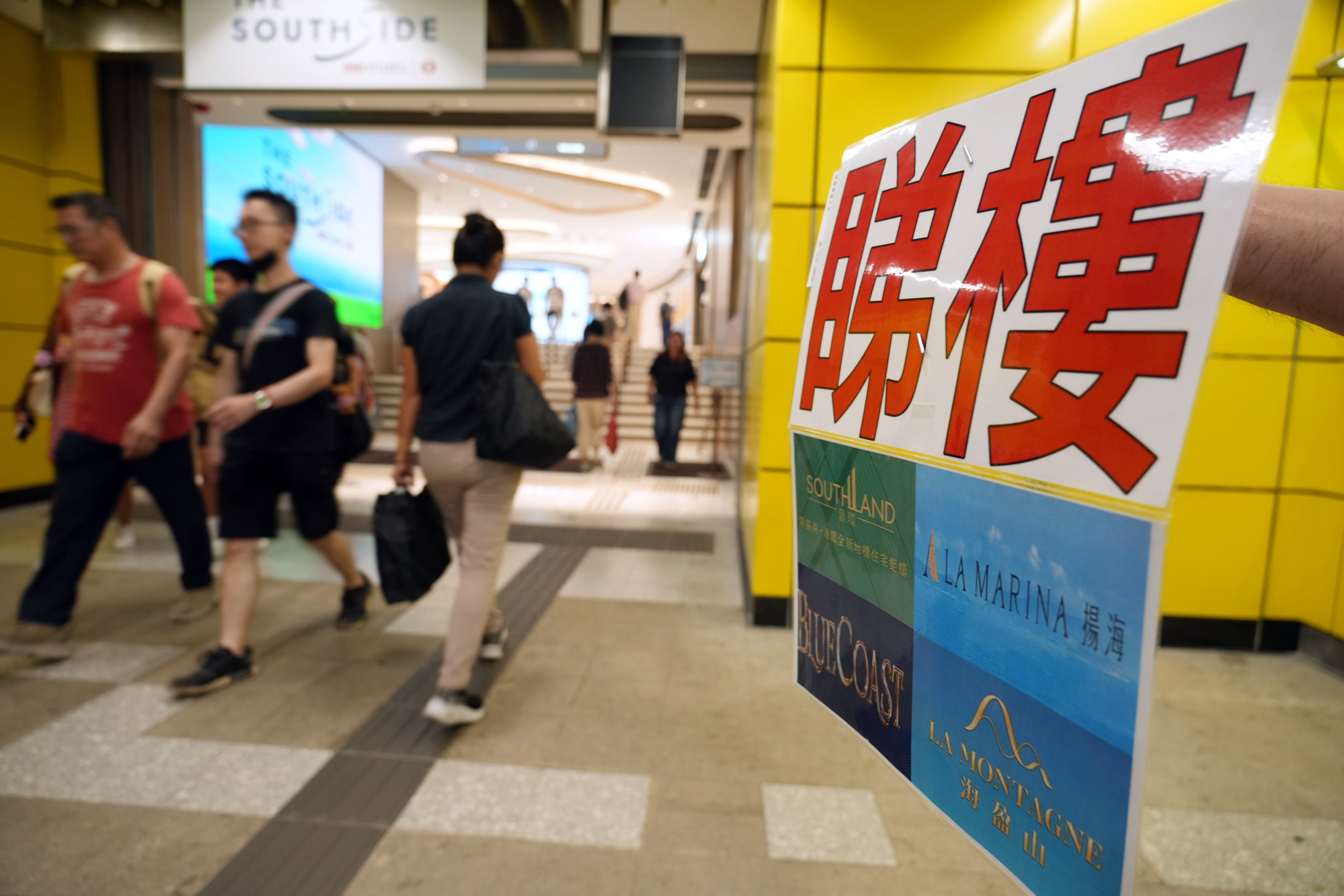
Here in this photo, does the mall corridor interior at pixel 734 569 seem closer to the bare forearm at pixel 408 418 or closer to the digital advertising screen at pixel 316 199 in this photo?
the bare forearm at pixel 408 418

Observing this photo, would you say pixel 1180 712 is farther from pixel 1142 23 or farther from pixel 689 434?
pixel 689 434

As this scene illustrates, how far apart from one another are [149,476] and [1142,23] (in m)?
4.51

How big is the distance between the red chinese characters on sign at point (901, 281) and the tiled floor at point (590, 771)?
1.37 m

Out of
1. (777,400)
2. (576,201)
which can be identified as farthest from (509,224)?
(777,400)

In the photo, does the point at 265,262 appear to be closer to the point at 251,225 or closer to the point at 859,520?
the point at 251,225

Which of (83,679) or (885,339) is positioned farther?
(83,679)

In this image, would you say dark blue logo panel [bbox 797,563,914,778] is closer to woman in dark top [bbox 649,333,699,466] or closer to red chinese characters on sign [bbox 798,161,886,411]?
red chinese characters on sign [bbox 798,161,886,411]

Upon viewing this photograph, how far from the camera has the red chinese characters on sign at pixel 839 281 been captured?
86 centimetres

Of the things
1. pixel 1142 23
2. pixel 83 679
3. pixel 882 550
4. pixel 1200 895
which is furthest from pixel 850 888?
pixel 1142 23

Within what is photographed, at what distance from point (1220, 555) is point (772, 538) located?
1.99 meters

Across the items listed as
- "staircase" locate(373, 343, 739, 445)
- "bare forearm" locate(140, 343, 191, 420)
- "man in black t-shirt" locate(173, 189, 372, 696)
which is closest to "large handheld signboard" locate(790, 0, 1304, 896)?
"man in black t-shirt" locate(173, 189, 372, 696)

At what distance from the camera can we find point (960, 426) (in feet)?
2.25

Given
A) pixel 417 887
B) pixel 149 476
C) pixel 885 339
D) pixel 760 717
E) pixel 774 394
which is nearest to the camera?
pixel 885 339

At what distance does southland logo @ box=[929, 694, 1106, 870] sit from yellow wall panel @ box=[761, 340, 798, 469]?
2605mm
